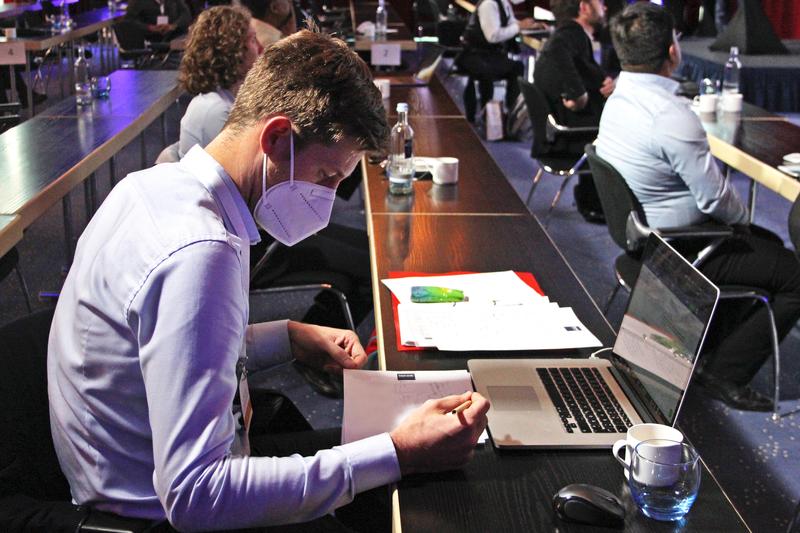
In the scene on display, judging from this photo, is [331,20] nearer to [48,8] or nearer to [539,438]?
[48,8]

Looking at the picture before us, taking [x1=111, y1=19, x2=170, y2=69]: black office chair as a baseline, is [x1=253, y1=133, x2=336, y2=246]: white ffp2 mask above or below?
above

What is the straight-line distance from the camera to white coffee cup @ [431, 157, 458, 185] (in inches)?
116

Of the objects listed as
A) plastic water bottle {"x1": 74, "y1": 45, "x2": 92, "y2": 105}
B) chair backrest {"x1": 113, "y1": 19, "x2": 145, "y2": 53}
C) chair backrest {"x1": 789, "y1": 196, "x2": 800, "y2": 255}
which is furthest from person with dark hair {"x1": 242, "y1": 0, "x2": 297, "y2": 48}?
chair backrest {"x1": 113, "y1": 19, "x2": 145, "y2": 53}

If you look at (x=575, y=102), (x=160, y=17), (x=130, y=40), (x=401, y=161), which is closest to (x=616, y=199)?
(x=401, y=161)

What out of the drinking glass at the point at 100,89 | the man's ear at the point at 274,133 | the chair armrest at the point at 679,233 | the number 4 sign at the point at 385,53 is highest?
the man's ear at the point at 274,133

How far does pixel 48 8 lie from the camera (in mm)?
10633

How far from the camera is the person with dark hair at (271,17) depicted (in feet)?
13.3

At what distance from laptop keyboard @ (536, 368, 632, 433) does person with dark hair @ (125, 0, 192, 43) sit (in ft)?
26.9

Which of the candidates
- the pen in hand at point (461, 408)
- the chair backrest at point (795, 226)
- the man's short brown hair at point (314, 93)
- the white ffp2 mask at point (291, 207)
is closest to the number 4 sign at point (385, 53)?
the chair backrest at point (795, 226)

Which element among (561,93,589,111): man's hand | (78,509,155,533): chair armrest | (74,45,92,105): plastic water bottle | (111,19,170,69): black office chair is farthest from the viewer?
(111,19,170,69): black office chair

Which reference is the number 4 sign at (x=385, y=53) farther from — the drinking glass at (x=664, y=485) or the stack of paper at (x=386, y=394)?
the drinking glass at (x=664, y=485)

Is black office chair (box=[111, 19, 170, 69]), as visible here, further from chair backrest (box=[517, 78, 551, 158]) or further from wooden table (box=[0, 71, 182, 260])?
chair backrest (box=[517, 78, 551, 158])

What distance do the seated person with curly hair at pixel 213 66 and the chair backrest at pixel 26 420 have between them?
68.6 inches

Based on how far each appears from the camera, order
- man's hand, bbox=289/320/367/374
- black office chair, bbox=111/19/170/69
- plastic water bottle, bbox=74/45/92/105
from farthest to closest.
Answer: black office chair, bbox=111/19/170/69 → plastic water bottle, bbox=74/45/92/105 → man's hand, bbox=289/320/367/374
